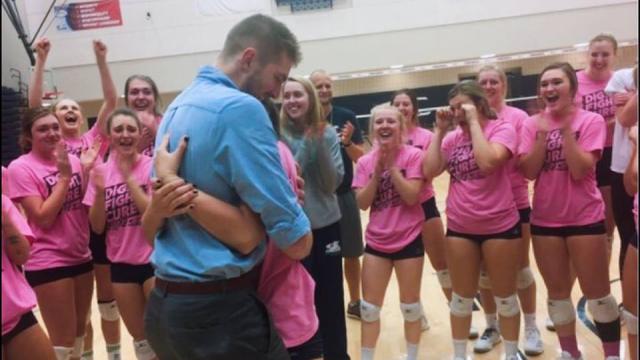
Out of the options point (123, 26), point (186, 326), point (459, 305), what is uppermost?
point (123, 26)

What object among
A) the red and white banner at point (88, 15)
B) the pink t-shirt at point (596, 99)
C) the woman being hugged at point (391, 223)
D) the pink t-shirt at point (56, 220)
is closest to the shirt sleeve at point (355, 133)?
the woman being hugged at point (391, 223)

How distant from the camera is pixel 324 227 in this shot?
3121mm

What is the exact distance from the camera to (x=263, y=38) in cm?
170

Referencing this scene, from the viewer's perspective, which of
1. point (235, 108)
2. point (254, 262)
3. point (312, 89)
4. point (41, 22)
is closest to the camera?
point (235, 108)

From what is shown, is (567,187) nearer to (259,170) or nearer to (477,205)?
(477,205)

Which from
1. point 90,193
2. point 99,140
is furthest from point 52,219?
point 99,140

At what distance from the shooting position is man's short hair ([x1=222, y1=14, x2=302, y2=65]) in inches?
66.9

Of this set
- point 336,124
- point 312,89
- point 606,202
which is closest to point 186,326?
point 312,89

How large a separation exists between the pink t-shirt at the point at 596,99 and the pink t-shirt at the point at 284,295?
264 cm

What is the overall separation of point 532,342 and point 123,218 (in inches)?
105

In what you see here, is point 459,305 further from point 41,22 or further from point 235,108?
point 41,22

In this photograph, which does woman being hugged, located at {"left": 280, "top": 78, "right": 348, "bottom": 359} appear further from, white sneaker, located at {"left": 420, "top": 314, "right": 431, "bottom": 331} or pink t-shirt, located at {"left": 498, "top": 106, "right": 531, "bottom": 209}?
white sneaker, located at {"left": 420, "top": 314, "right": 431, "bottom": 331}

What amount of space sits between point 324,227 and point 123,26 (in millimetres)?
9175

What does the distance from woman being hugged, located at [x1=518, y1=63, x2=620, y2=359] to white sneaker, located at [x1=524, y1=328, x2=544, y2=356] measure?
429 millimetres
